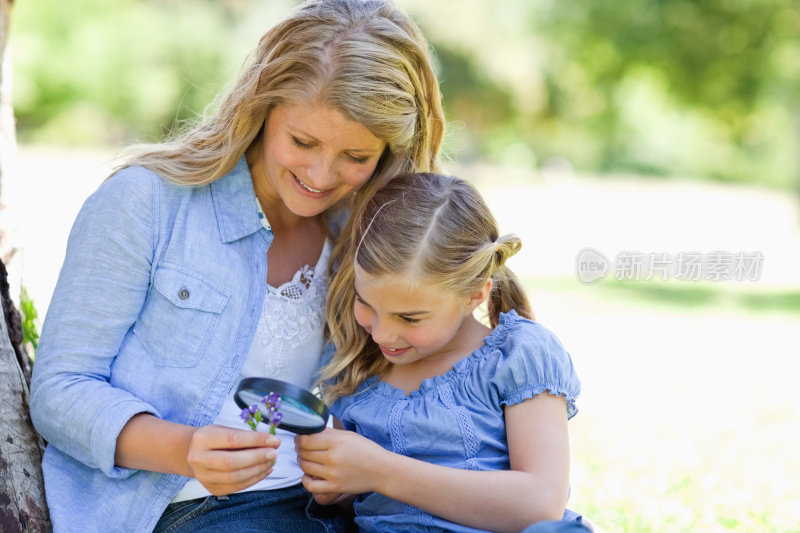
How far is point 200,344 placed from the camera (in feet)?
8.28

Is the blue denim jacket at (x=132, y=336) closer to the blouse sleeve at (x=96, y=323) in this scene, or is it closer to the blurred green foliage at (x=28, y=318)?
the blouse sleeve at (x=96, y=323)

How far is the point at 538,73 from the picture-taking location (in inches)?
1437

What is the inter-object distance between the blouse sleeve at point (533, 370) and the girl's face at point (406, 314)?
7.7 inches

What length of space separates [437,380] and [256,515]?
2.22 feet

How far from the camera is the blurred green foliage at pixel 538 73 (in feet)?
51.6

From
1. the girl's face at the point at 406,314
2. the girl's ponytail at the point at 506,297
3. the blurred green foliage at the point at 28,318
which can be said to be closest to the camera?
the girl's face at the point at 406,314

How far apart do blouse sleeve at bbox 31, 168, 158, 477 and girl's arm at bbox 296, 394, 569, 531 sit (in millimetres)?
513

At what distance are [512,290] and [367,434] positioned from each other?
2.18ft

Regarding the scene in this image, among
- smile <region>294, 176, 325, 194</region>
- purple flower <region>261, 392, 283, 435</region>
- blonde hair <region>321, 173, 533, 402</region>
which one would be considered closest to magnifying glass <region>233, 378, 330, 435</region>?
purple flower <region>261, 392, 283, 435</region>

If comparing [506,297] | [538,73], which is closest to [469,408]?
[506,297]

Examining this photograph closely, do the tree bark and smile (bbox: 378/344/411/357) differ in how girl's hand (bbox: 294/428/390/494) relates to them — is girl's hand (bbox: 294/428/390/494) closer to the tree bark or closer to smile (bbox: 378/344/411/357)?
smile (bbox: 378/344/411/357)

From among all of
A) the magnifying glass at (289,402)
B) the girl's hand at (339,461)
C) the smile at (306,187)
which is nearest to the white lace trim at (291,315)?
the smile at (306,187)

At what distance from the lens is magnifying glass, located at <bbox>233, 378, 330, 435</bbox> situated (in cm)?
204

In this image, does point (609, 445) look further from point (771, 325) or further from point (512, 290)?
point (771, 325)
